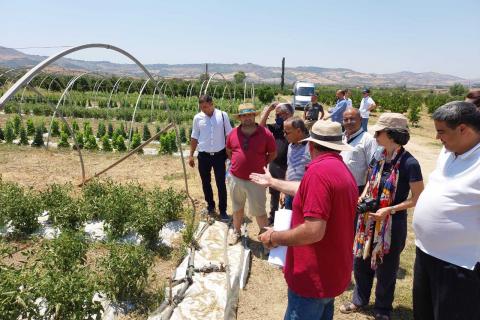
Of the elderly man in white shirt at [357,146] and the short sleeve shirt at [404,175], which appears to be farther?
the elderly man in white shirt at [357,146]

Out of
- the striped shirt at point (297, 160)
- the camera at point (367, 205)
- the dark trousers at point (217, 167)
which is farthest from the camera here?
the dark trousers at point (217, 167)

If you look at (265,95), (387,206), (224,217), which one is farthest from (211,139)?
(265,95)

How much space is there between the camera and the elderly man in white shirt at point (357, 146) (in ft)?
10.9

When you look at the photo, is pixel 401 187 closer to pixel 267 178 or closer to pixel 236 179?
pixel 267 178

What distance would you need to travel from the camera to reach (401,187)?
110 inches

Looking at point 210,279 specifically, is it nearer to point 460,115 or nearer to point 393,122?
point 393,122

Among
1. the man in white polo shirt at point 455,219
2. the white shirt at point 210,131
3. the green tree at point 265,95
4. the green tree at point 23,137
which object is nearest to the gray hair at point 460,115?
the man in white polo shirt at point 455,219

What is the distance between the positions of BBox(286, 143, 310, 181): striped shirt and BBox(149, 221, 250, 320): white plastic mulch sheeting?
108 centimetres

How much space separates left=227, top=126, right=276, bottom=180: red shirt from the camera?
4.12 meters

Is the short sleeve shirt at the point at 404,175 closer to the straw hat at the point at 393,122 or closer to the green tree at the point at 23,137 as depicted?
the straw hat at the point at 393,122

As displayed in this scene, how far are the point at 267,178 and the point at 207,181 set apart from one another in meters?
2.70

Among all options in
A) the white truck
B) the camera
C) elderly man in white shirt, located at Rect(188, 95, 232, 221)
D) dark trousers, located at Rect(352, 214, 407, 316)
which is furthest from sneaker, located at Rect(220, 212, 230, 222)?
the white truck

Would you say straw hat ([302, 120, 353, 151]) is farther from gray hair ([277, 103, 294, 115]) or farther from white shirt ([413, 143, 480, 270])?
gray hair ([277, 103, 294, 115])

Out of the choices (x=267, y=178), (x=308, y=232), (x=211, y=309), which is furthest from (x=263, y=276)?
(x=308, y=232)
